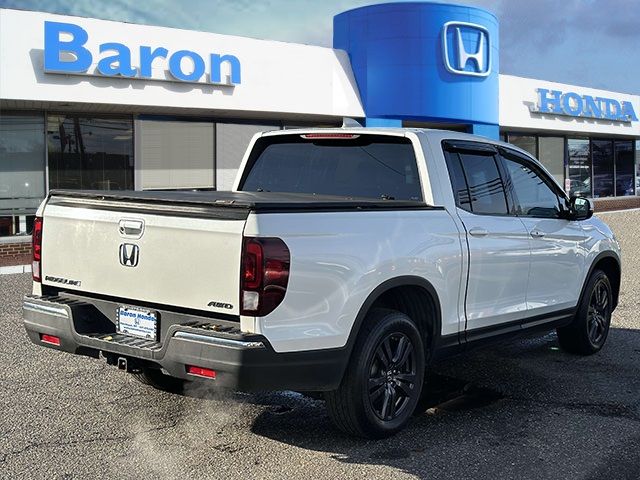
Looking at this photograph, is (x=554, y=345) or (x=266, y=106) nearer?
(x=554, y=345)

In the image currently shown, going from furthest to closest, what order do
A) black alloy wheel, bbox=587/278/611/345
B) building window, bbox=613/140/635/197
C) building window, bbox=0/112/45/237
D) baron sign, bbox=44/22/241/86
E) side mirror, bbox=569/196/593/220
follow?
building window, bbox=613/140/635/197 → building window, bbox=0/112/45/237 → baron sign, bbox=44/22/241/86 → black alloy wheel, bbox=587/278/611/345 → side mirror, bbox=569/196/593/220

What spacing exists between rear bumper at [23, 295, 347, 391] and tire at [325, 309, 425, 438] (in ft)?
0.62

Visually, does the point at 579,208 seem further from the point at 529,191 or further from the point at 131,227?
the point at 131,227

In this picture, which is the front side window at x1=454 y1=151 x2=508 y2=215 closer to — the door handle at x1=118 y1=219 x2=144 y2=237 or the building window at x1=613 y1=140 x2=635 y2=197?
the door handle at x1=118 y1=219 x2=144 y2=237

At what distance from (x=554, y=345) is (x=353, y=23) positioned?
14.3 metres

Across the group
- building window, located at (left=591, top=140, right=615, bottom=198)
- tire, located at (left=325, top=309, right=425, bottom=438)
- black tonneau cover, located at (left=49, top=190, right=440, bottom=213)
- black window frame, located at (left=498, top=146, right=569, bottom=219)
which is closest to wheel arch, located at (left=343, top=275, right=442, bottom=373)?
tire, located at (left=325, top=309, right=425, bottom=438)

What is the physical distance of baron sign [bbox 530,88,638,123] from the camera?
24.7 m

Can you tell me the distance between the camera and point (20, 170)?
14.3 meters

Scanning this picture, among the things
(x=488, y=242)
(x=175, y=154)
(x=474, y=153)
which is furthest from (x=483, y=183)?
(x=175, y=154)

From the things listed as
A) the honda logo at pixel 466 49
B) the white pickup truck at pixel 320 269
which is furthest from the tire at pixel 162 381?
the honda logo at pixel 466 49

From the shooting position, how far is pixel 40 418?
4898 millimetres

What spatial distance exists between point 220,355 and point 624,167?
3175 cm


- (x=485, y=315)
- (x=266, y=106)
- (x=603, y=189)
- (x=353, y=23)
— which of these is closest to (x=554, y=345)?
(x=485, y=315)

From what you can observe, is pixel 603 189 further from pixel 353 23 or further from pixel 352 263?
pixel 352 263
